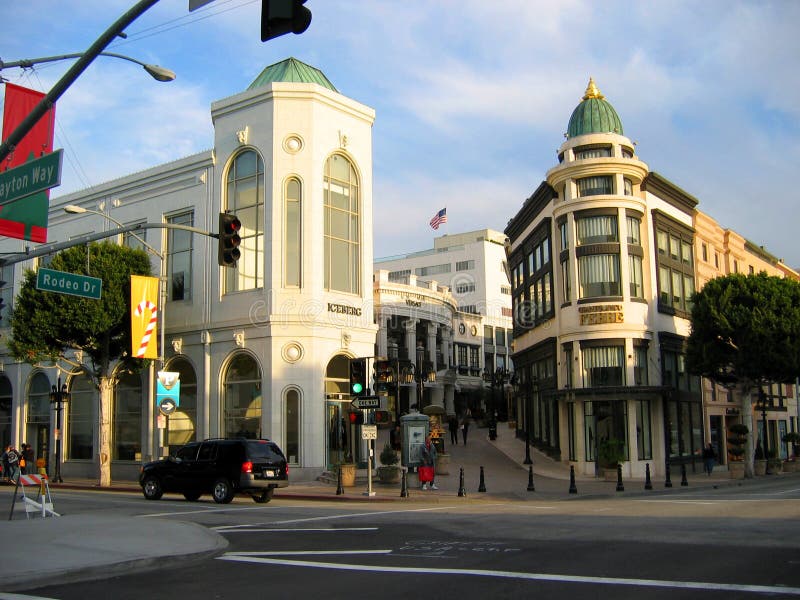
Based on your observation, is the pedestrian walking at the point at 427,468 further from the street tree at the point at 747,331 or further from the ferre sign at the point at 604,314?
the street tree at the point at 747,331

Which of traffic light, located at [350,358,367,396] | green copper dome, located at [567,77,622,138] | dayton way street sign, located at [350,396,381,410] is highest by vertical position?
green copper dome, located at [567,77,622,138]

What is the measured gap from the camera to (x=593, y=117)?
1558 inches

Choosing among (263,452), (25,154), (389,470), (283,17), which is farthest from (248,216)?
(283,17)

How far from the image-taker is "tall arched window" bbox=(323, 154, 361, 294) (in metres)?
34.6

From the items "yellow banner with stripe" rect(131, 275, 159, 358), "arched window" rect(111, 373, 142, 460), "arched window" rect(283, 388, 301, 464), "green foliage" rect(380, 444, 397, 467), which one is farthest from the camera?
"arched window" rect(111, 373, 142, 460)

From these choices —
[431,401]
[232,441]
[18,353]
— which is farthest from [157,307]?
[431,401]

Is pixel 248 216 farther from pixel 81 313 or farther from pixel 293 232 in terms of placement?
pixel 81 313

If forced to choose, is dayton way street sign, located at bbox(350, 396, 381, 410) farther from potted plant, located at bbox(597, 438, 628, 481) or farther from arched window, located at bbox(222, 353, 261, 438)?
potted plant, located at bbox(597, 438, 628, 481)

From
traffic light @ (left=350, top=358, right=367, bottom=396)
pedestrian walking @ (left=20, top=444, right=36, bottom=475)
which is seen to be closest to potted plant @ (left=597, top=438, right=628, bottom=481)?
traffic light @ (left=350, top=358, right=367, bottom=396)

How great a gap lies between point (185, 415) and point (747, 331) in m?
26.1

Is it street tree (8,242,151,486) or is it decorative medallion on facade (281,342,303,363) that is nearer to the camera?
decorative medallion on facade (281,342,303,363)

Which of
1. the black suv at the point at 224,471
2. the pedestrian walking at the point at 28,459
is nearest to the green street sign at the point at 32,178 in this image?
the black suv at the point at 224,471

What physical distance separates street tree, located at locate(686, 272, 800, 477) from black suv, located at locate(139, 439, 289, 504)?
23001 mm

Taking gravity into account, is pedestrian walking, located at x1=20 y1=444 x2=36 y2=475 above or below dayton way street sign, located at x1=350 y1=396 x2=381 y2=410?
below
